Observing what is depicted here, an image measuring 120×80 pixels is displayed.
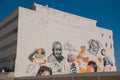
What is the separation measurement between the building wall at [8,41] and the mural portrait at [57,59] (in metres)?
10.00

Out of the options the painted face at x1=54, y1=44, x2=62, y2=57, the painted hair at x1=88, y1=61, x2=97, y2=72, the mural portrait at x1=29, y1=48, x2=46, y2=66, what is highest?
the painted face at x1=54, y1=44, x2=62, y2=57

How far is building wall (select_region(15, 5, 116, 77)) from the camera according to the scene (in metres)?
54.8

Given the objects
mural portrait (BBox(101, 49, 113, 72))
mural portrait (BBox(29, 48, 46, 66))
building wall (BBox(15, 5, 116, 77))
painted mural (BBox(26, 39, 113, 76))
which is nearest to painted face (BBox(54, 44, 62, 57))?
painted mural (BBox(26, 39, 113, 76))

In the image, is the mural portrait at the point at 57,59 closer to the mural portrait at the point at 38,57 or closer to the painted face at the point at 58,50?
the painted face at the point at 58,50

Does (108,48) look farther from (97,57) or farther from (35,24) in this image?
(35,24)

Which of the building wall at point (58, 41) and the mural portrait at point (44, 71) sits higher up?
the building wall at point (58, 41)

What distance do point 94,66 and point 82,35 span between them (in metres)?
10.7

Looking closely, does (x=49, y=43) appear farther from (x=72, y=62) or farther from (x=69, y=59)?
(x=72, y=62)

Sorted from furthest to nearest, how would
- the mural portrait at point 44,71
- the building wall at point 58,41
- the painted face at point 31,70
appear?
the mural portrait at point 44,71 < the building wall at point 58,41 < the painted face at point 31,70

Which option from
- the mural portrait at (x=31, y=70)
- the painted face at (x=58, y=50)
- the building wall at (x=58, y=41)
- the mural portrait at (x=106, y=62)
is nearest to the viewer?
the mural portrait at (x=31, y=70)

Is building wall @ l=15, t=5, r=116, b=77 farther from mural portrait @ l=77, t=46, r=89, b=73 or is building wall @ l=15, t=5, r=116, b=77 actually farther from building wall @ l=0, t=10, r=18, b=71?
building wall @ l=0, t=10, r=18, b=71

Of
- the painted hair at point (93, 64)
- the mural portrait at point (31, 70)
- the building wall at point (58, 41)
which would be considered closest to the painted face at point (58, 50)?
the building wall at point (58, 41)

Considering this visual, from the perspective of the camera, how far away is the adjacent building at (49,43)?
54812mm

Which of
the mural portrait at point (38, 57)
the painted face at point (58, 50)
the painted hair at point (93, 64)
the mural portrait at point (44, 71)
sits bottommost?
the mural portrait at point (44, 71)
